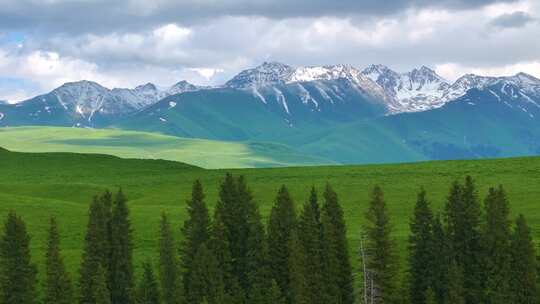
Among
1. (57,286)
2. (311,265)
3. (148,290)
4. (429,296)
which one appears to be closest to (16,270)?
(57,286)

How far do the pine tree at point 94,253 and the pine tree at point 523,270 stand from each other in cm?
3462

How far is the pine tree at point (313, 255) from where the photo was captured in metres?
69.0

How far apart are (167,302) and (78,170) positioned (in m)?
123

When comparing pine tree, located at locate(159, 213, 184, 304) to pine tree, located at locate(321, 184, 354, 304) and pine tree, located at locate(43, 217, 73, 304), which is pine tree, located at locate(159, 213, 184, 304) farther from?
pine tree, located at locate(321, 184, 354, 304)

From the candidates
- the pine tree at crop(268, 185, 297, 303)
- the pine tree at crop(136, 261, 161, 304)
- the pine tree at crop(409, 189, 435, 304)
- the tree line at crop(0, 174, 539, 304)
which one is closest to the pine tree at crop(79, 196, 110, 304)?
the tree line at crop(0, 174, 539, 304)

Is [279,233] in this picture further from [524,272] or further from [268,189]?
[268,189]

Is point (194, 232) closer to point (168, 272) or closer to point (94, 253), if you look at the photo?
point (168, 272)

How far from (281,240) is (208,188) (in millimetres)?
69485

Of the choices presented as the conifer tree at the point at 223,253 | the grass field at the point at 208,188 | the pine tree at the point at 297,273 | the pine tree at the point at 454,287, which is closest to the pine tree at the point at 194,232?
the conifer tree at the point at 223,253

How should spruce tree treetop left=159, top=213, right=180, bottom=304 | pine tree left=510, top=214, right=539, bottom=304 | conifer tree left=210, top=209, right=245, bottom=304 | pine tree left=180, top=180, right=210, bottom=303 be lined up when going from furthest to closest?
pine tree left=180, top=180, right=210, bottom=303 → conifer tree left=210, top=209, right=245, bottom=304 → spruce tree treetop left=159, top=213, right=180, bottom=304 → pine tree left=510, top=214, right=539, bottom=304

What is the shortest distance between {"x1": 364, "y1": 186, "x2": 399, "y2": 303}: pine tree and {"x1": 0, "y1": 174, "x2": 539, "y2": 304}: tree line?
9cm

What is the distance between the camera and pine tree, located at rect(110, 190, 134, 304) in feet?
244

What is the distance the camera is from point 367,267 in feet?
237

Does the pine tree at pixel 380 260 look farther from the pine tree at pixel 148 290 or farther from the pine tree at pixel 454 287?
the pine tree at pixel 148 290
